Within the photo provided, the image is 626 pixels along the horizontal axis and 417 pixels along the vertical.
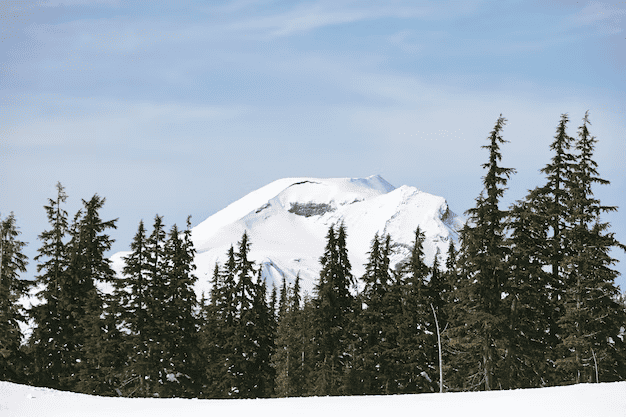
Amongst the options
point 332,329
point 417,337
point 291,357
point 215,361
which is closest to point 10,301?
point 215,361

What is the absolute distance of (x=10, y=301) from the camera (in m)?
36.2

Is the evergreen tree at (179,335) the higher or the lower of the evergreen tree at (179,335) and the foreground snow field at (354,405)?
the higher

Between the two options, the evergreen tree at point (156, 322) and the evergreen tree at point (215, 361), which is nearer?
the evergreen tree at point (156, 322)

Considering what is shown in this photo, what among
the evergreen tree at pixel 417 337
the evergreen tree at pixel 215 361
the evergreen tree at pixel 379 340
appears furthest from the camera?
the evergreen tree at pixel 215 361

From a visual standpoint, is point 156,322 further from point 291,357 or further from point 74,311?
point 291,357

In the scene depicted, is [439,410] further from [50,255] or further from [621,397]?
[50,255]

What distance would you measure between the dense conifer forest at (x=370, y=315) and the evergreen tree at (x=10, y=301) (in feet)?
0.34

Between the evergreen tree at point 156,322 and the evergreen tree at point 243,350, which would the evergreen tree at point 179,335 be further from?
the evergreen tree at point 243,350

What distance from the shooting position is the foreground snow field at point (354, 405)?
46.7 ft

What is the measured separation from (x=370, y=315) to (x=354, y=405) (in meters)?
28.2

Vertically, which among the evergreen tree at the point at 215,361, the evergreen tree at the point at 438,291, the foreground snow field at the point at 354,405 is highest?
the evergreen tree at the point at 438,291

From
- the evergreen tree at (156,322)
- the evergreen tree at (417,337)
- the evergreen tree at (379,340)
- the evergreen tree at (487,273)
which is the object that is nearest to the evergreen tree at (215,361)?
the evergreen tree at (156,322)

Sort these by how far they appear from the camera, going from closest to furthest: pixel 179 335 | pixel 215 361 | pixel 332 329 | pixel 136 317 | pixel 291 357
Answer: pixel 136 317
pixel 179 335
pixel 332 329
pixel 215 361
pixel 291 357

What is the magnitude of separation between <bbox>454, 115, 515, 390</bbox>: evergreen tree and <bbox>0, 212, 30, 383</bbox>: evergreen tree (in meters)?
21.5
